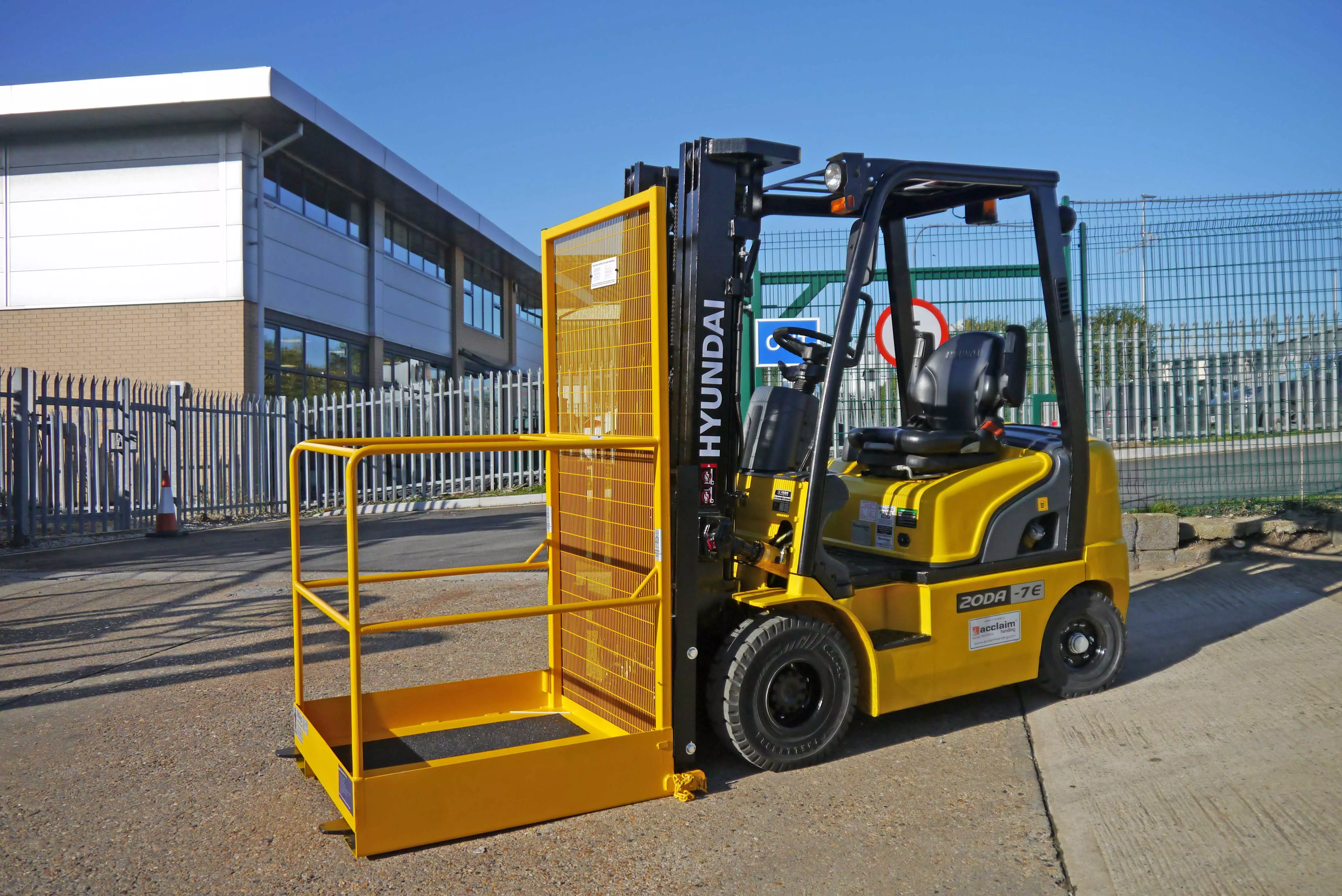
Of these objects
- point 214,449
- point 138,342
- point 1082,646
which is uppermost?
point 138,342

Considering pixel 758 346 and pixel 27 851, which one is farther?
pixel 758 346

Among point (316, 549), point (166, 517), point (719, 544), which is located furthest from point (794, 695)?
point (166, 517)

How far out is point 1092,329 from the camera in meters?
9.69

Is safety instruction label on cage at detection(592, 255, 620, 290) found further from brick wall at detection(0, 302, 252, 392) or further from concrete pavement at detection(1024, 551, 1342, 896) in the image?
brick wall at detection(0, 302, 252, 392)

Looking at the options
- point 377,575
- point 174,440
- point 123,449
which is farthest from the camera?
point 174,440

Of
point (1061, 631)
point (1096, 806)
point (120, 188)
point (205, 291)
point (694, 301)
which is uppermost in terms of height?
point (120, 188)

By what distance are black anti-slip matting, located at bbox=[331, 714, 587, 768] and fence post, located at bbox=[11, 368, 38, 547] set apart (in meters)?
9.75

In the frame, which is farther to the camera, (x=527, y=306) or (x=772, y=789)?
(x=527, y=306)

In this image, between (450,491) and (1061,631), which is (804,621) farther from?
(450,491)

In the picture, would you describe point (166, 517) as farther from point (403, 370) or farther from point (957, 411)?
point (403, 370)

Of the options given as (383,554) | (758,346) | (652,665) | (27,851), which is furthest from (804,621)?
(383,554)

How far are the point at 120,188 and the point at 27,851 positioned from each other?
1808 centimetres

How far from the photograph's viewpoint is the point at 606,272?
4.41 m

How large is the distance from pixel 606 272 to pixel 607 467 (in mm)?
880
